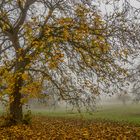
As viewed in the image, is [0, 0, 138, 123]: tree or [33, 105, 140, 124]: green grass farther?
[33, 105, 140, 124]: green grass

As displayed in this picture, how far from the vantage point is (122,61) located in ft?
58.6

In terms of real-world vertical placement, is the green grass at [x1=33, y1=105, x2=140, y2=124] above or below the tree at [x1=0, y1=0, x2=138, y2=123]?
below

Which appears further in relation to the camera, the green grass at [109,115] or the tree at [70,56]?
the green grass at [109,115]

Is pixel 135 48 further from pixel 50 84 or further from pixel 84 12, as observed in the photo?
pixel 50 84

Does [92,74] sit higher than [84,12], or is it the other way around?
[84,12]

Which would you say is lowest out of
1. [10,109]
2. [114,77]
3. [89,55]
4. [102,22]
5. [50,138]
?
[50,138]

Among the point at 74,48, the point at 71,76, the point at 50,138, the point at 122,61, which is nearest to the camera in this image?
the point at 50,138

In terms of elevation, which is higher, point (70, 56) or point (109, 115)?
point (70, 56)

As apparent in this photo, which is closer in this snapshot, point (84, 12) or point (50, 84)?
point (84, 12)

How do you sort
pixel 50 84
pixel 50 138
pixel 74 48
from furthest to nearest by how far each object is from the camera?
pixel 50 84, pixel 74 48, pixel 50 138

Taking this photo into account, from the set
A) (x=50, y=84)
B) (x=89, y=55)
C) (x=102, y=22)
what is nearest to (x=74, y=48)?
(x=89, y=55)

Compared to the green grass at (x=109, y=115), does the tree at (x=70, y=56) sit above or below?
above

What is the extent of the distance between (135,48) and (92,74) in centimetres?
277

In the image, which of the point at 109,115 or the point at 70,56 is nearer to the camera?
the point at 70,56
